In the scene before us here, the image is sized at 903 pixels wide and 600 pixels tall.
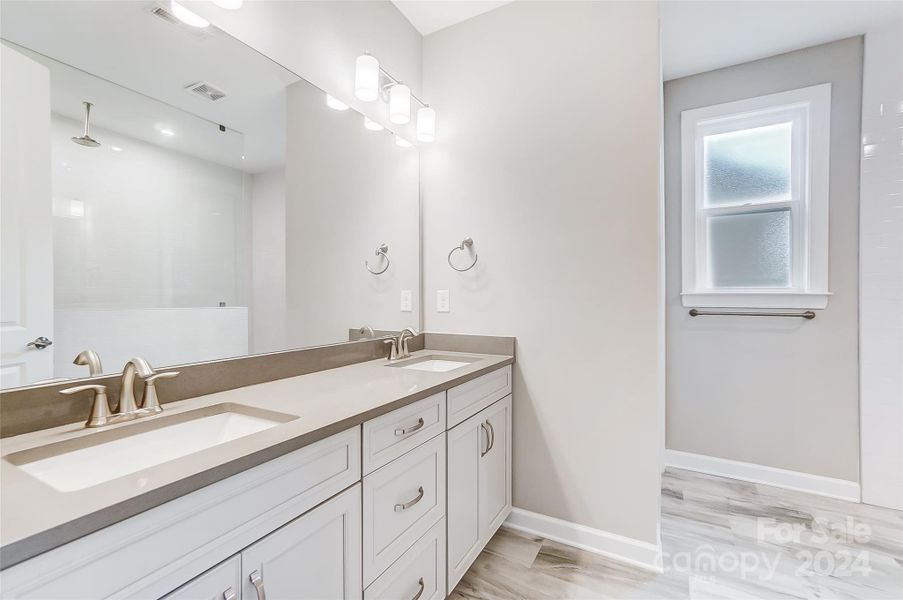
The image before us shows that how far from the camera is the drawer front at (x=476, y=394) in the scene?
147 cm

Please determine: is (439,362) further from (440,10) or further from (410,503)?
(440,10)

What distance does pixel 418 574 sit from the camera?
4.13ft

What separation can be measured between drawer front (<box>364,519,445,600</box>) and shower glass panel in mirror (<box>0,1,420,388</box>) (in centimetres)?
86

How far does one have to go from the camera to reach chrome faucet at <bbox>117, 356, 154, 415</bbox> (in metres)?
0.97

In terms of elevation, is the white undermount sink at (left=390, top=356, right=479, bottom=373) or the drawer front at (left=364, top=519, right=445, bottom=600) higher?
the white undermount sink at (left=390, top=356, right=479, bottom=373)

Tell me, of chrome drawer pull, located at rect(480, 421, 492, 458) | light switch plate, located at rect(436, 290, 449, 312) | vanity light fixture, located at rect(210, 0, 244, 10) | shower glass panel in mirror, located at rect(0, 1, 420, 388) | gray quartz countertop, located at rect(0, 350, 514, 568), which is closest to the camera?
gray quartz countertop, located at rect(0, 350, 514, 568)

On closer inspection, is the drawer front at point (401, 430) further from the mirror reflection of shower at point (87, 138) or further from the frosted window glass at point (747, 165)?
the frosted window glass at point (747, 165)

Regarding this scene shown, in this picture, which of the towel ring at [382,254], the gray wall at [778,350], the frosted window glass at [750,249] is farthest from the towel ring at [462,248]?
the frosted window glass at [750,249]

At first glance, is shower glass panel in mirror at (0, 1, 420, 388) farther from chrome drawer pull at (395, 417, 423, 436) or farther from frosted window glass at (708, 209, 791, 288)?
frosted window glass at (708, 209, 791, 288)

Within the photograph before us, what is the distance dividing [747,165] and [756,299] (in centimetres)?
88

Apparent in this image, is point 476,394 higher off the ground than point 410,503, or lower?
higher

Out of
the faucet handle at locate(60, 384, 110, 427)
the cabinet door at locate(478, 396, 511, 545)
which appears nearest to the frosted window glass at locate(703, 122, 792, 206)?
the cabinet door at locate(478, 396, 511, 545)

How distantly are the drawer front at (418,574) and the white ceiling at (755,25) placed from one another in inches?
107

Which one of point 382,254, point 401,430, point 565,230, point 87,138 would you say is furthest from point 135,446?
point 565,230
